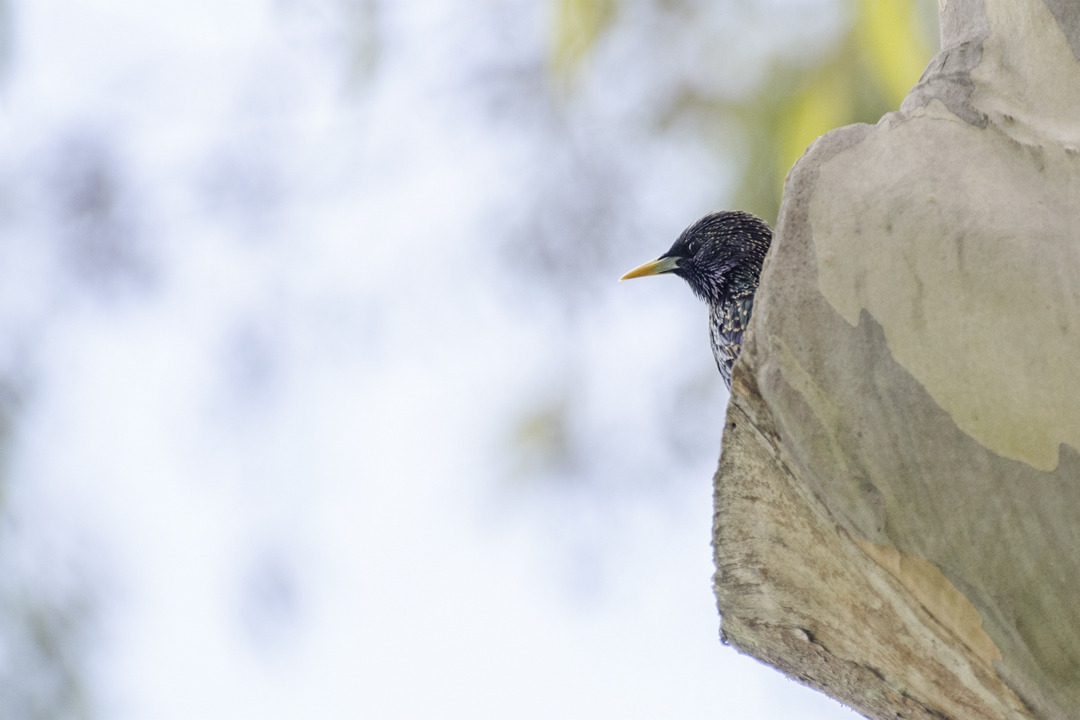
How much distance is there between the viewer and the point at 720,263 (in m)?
3.39

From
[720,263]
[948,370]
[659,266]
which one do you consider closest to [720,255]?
[720,263]

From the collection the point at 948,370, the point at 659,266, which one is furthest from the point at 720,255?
the point at 948,370

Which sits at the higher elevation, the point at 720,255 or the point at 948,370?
the point at 948,370

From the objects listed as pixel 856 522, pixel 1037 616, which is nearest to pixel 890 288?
pixel 856 522

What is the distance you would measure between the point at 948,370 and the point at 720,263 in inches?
70.5

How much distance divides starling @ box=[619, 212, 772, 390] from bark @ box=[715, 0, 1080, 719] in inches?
53.6

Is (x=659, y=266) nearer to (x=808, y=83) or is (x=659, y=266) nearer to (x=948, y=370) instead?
(x=808, y=83)

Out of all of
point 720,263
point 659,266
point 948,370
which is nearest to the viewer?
point 948,370

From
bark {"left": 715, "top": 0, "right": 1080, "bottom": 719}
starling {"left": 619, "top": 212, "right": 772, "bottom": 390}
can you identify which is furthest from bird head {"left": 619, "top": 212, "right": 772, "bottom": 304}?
bark {"left": 715, "top": 0, "right": 1080, "bottom": 719}

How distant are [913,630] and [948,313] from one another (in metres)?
0.55

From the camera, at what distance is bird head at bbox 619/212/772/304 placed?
10.9 ft

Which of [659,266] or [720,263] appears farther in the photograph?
[659,266]

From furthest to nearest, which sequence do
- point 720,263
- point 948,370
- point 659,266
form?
1. point 659,266
2. point 720,263
3. point 948,370

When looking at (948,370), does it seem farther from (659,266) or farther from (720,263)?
(659,266)
